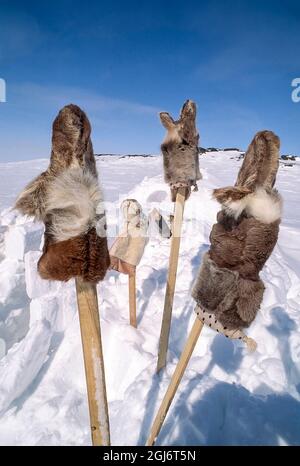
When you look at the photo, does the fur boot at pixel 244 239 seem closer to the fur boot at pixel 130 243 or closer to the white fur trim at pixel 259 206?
the white fur trim at pixel 259 206

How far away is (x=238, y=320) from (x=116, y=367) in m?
1.74

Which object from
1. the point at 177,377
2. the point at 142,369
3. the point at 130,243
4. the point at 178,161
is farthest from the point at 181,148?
the point at 142,369

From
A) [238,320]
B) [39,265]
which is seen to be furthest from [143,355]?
[39,265]

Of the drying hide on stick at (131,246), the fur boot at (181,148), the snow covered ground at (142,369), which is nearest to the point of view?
the snow covered ground at (142,369)

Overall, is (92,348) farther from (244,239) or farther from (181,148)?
(181,148)

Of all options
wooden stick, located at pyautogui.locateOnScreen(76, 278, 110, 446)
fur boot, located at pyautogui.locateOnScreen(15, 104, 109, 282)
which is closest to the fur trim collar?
fur boot, located at pyautogui.locateOnScreen(15, 104, 109, 282)

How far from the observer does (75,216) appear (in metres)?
1.18

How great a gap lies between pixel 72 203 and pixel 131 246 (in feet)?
7.63

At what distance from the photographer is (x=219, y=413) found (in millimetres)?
2260

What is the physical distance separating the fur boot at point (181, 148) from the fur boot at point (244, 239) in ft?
2.90

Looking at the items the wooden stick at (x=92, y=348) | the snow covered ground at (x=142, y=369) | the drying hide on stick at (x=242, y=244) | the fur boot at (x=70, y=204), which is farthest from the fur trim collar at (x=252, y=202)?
the wooden stick at (x=92, y=348)

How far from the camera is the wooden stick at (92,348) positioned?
1.31 metres
